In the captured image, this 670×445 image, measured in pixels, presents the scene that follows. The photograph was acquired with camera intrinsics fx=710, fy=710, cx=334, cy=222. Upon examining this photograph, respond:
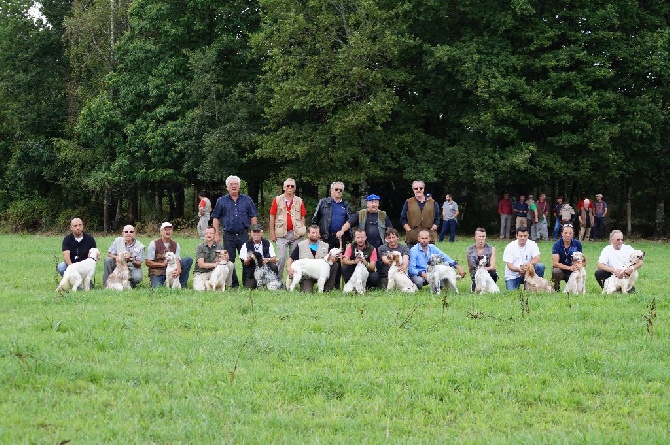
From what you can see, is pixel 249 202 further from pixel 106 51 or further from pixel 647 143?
pixel 106 51

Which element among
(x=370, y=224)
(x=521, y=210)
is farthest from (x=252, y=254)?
(x=521, y=210)

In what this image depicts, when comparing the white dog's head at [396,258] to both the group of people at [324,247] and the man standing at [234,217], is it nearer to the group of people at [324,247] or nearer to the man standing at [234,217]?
the group of people at [324,247]

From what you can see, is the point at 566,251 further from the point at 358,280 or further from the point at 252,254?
the point at 252,254

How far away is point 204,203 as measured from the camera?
17859 millimetres

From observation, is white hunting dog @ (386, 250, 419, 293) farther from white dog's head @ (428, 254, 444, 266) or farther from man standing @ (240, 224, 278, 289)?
man standing @ (240, 224, 278, 289)

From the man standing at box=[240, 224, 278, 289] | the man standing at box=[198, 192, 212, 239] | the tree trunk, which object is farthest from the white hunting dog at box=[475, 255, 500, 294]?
the tree trunk

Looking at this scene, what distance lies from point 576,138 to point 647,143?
10.1ft

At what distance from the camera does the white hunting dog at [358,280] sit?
35.4 feet

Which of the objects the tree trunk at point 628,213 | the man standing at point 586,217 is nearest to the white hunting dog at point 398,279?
the man standing at point 586,217

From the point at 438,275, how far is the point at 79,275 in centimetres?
546

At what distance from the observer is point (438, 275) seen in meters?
10.8

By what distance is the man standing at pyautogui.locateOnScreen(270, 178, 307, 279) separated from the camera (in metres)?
11.9

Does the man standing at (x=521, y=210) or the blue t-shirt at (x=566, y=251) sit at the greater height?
the man standing at (x=521, y=210)

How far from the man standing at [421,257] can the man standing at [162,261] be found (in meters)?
3.75
